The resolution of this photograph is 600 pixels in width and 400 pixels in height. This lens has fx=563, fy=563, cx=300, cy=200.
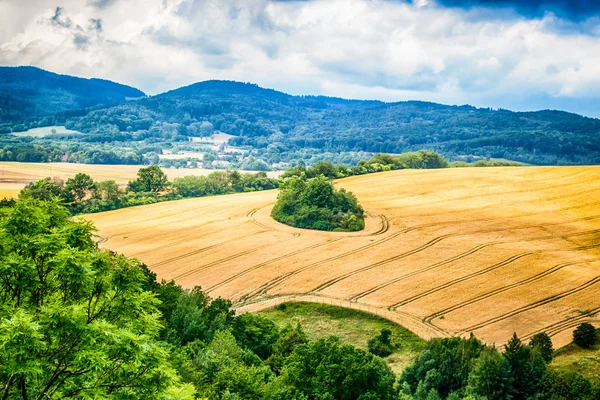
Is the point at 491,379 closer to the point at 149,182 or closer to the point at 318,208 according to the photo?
the point at 318,208

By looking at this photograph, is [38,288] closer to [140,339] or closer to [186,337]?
[140,339]

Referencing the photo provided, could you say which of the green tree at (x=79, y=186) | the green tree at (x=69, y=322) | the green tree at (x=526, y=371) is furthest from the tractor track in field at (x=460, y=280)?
the green tree at (x=79, y=186)

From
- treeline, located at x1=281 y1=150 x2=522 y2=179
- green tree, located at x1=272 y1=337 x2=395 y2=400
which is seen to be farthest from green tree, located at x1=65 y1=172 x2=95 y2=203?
green tree, located at x1=272 y1=337 x2=395 y2=400

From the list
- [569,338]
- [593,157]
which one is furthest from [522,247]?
[593,157]

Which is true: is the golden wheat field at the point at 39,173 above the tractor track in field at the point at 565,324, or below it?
above

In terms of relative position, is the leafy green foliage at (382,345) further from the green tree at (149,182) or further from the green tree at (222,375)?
the green tree at (149,182)
